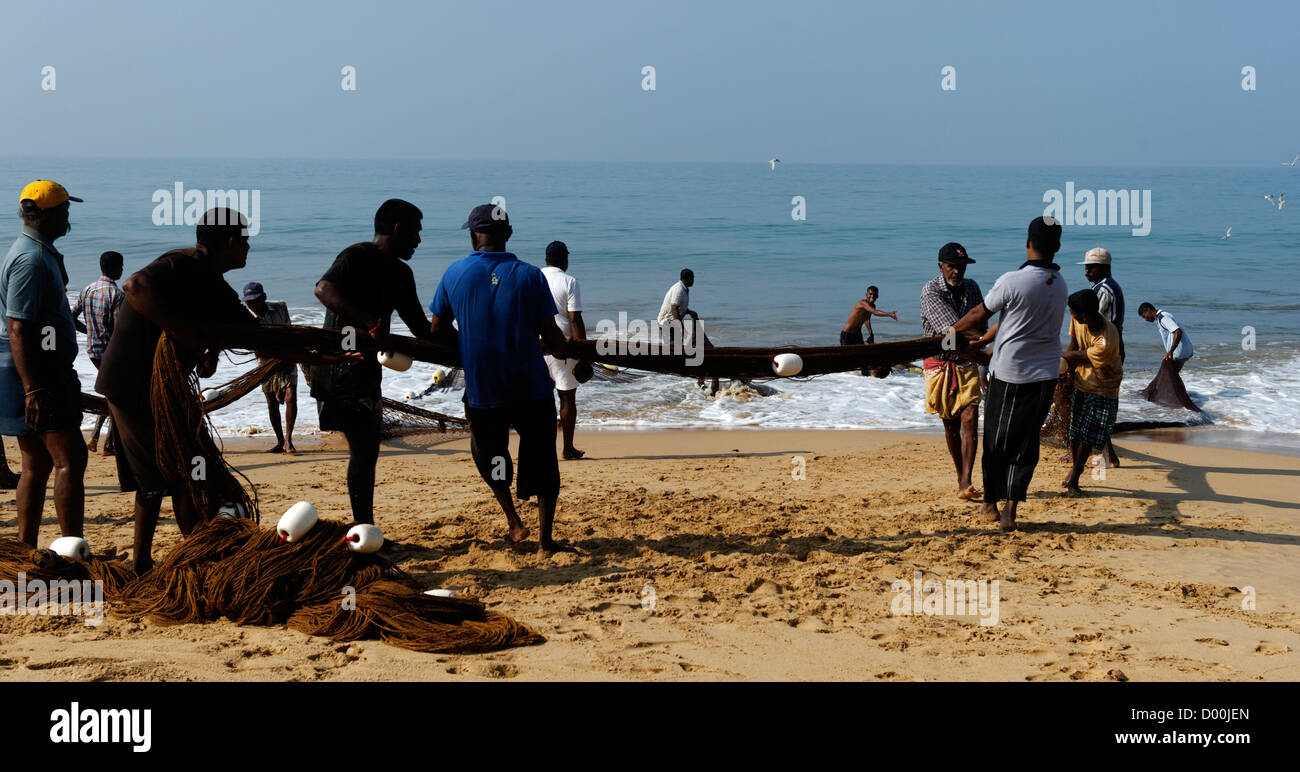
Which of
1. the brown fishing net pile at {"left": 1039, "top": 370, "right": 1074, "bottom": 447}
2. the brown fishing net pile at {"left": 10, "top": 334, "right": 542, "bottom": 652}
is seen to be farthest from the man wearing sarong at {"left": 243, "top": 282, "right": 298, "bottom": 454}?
the brown fishing net pile at {"left": 1039, "top": 370, "right": 1074, "bottom": 447}

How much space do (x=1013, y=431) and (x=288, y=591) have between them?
156 inches

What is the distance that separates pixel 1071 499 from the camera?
6.58 meters

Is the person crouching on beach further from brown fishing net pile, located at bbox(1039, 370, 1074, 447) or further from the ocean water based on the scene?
brown fishing net pile, located at bbox(1039, 370, 1074, 447)

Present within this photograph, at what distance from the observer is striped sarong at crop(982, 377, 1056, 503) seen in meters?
5.63

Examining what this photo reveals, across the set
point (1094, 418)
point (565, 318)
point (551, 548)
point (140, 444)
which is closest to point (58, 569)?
point (140, 444)

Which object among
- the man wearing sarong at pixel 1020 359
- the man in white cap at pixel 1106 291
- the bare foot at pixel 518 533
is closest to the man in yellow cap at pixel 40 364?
the bare foot at pixel 518 533

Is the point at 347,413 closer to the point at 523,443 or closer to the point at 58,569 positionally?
the point at 523,443

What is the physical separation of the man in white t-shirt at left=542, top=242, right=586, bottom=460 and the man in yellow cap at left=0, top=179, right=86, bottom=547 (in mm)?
3254

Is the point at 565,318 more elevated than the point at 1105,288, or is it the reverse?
the point at 1105,288

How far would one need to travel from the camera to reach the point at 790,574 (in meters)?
4.96

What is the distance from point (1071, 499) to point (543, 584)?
3.80 m

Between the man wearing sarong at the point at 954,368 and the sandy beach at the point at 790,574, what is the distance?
16.7 inches
